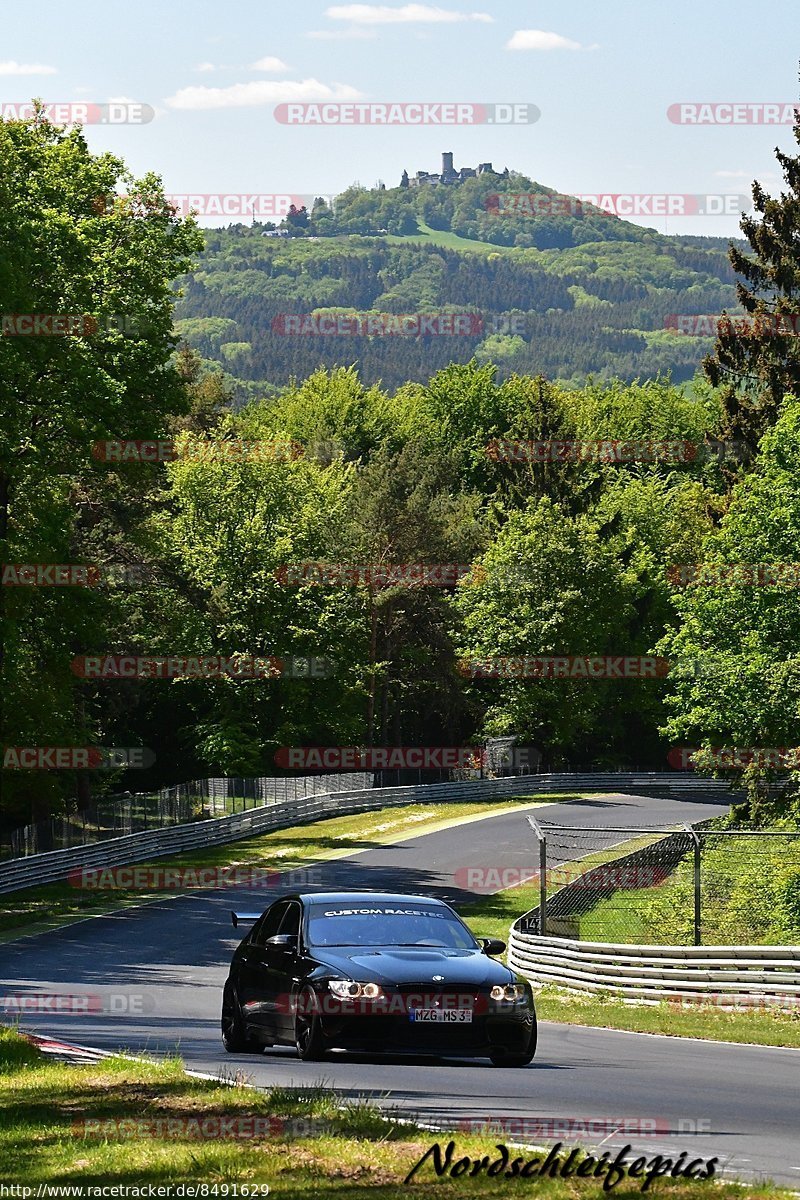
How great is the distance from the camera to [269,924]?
1581cm

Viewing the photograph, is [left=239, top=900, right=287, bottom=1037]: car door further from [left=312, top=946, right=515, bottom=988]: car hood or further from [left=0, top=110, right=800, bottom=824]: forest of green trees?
[left=0, top=110, right=800, bottom=824]: forest of green trees

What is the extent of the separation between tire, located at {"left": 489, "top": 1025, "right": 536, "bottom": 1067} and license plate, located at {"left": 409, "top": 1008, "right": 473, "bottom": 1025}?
56 centimetres

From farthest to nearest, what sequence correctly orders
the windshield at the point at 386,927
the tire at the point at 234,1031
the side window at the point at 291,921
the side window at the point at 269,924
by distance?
the side window at the point at 269,924 < the tire at the point at 234,1031 < the side window at the point at 291,921 < the windshield at the point at 386,927

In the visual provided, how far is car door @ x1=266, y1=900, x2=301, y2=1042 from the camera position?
1416 centimetres

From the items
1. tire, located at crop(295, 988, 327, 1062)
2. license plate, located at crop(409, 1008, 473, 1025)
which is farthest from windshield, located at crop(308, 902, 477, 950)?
license plate, located at crop(409, 1008, 473, 1025)

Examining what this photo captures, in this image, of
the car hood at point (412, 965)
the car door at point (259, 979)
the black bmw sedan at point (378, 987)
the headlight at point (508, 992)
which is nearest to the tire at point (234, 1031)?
the black bmw sedan at point (378, 987)

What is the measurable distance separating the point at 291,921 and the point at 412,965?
1858 mm

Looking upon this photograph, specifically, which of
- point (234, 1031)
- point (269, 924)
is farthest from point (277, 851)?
point (234, 1031)

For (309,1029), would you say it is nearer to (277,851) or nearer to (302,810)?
(277,851)

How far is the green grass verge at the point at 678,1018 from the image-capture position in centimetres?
1847

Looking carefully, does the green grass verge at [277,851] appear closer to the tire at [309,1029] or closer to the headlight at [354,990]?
the tire at [309,1029]

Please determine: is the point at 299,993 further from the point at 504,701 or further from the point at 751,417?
the point at 504,701

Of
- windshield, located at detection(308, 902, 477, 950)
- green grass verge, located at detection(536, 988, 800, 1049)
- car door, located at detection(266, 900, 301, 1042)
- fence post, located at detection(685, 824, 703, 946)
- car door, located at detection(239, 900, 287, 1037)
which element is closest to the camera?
car door, located at detection(266, 900, 301, 1042)

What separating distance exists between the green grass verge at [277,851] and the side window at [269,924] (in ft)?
64.8
